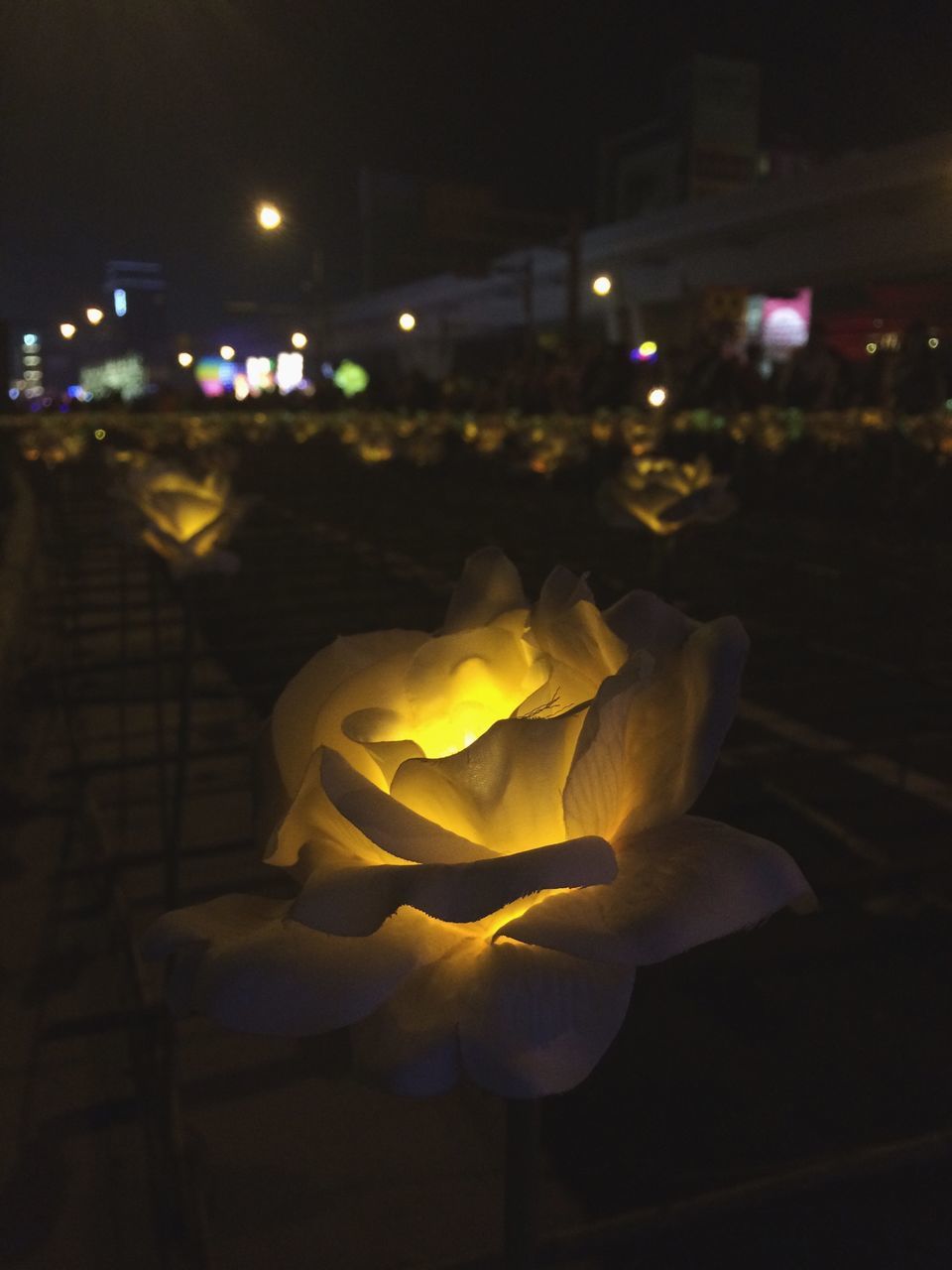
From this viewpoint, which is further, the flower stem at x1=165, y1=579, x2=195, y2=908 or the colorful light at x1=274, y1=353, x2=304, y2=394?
the colorful light at x1=274, y1=353, x2=304, y2=394

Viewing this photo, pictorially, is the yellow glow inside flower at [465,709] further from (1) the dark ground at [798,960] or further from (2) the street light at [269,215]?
(2) the street light at [269,215]

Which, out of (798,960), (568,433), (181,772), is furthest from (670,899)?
(568,433)

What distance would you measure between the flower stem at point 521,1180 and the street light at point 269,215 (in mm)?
12672

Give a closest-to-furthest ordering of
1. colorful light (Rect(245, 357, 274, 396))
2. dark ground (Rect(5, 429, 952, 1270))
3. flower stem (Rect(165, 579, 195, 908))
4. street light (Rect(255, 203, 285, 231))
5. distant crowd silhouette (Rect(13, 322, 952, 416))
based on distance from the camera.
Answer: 1. dark ground (Rect(5, 429, 952, 1270))
2. flower stem (Rect(165, 579, 195, 908))
3. distant crowd silhouette (Rect(13, 322, 952, 416))
4. street light (Rect(255, 203, 285, 231))
5. colorful light (Rect(245, 357, 274, 396))

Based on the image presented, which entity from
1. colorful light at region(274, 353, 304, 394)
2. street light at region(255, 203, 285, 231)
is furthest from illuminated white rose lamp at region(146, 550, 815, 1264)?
colorful light at region(274, 353, 304, 394)

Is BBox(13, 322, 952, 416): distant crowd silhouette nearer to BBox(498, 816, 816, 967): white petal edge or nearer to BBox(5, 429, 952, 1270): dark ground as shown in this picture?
BBox(5, 429, 952, 1270): dark ground

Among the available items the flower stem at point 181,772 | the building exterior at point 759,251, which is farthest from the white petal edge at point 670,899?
the building exterior at point 759,251

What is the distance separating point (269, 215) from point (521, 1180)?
12807 millimetres

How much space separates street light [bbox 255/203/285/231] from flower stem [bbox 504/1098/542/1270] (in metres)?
12.7

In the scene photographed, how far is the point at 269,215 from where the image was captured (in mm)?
11930

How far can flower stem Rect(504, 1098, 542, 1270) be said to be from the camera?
527 millimetres

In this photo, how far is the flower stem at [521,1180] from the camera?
0.53 m

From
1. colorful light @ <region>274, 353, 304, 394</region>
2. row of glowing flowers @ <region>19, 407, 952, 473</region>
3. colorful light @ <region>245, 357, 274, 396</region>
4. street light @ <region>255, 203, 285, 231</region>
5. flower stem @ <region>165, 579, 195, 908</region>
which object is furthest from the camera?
colorful light @ <region>245, 357, 274, 396</region>

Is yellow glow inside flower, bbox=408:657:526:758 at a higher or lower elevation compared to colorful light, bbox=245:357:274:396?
lower
